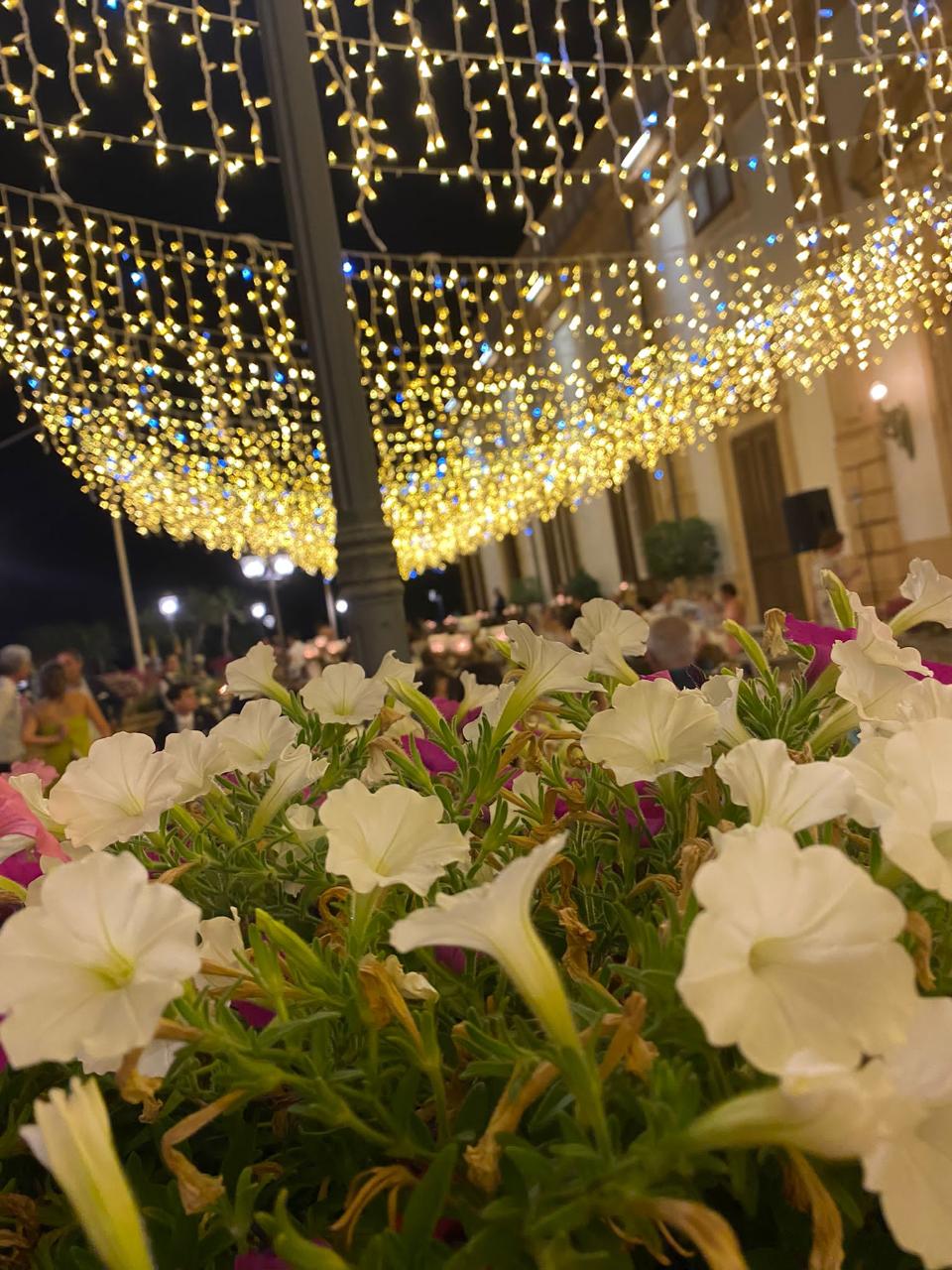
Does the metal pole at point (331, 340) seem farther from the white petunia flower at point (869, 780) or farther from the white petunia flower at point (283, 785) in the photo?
the white petunia flower at point (869, 780)

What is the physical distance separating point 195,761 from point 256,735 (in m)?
0.06

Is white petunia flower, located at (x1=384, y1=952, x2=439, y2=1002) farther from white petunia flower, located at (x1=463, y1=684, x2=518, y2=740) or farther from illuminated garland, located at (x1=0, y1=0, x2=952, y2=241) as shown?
illuminated garland, located at (x1=0, y1=0, x2=952, y2=241)

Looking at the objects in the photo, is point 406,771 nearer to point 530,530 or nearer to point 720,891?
point 720,891

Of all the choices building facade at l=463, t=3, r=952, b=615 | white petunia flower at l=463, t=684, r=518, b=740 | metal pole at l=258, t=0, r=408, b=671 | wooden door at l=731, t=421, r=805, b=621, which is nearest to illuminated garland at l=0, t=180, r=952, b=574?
building facade at l=463, t=3, r=952, b=615

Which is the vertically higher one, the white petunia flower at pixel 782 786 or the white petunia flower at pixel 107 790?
the white petunia flower at pixel 107 790

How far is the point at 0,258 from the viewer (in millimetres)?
5973

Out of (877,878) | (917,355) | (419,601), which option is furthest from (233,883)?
(419,601)

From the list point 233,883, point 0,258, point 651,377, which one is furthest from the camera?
point 651,377

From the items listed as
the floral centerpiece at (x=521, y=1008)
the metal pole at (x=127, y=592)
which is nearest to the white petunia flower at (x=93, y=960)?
the floral centerpiece at (x=521, y=1008)

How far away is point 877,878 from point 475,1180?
8.2 inches

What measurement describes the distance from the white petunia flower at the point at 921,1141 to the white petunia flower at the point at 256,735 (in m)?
0.49

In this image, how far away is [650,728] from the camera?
61 centimetres

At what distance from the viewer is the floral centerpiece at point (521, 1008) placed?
1.09 feet

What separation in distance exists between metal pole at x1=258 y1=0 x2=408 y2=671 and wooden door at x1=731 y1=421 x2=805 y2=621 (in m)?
9.80
